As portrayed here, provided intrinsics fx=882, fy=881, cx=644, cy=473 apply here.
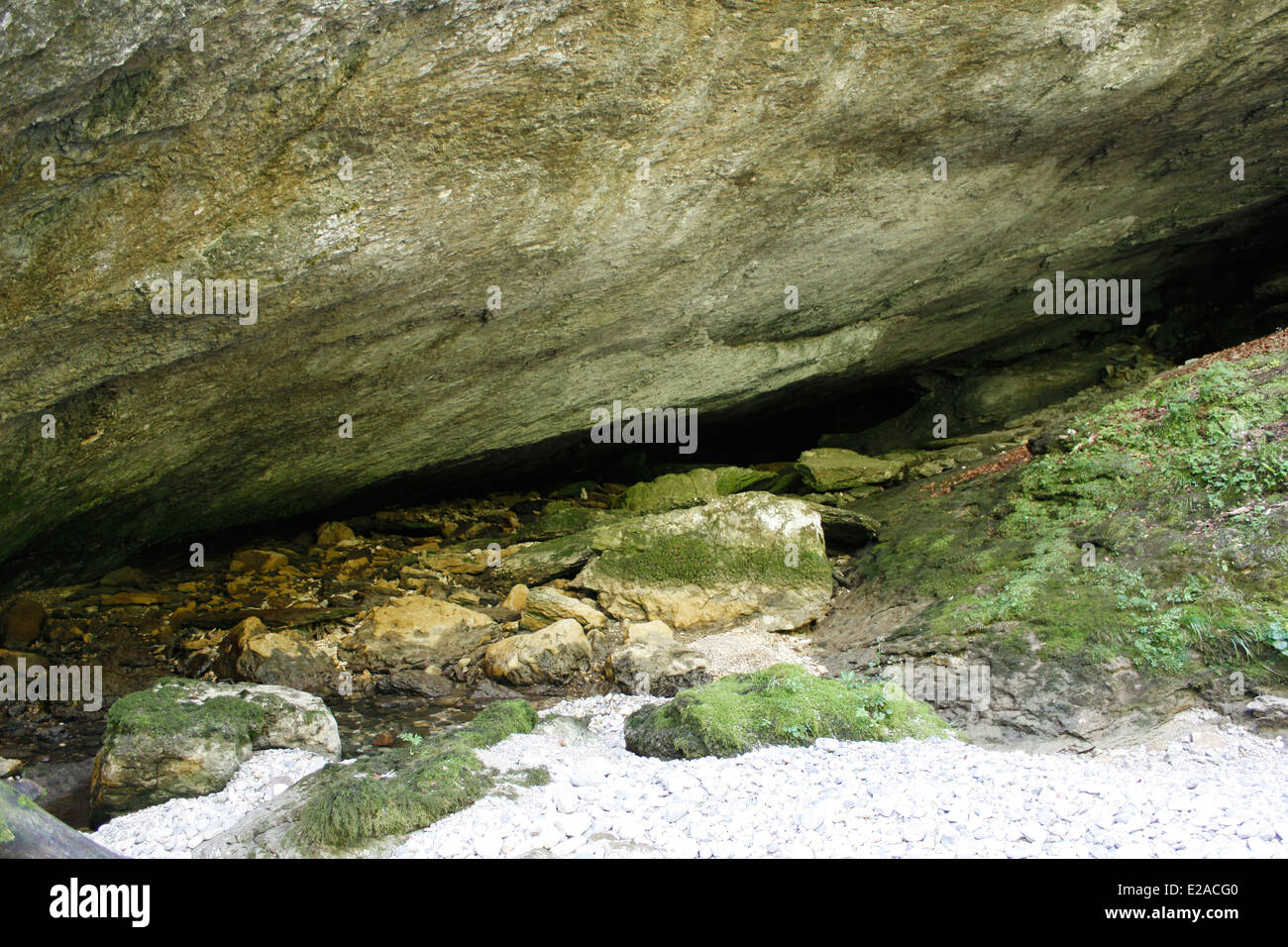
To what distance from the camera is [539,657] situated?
8.66 m

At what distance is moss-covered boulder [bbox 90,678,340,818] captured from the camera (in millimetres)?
5836

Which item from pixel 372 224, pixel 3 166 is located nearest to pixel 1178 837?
pixel 372 224

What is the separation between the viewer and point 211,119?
5.61m

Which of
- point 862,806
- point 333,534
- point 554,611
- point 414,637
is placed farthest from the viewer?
point 333,534

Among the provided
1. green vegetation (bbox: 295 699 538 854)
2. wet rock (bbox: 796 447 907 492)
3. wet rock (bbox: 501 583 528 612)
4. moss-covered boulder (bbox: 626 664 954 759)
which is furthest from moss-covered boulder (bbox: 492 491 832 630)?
green vegetation (bbox: 295 699 538 854)

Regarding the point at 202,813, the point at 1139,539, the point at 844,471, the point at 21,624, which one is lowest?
the point at 202,813

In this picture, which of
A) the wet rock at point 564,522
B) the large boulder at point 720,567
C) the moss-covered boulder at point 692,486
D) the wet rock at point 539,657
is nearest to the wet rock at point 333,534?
the wet rock at point 564,522

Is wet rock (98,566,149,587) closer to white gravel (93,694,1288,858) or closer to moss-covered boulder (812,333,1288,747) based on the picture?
white gravel (93,694,1288,858)

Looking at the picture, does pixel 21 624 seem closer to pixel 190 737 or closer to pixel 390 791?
pixel 190 737

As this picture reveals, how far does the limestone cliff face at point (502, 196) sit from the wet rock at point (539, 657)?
9.54 ft

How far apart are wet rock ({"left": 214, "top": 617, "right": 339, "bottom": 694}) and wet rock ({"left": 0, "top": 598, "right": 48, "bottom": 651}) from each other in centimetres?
225

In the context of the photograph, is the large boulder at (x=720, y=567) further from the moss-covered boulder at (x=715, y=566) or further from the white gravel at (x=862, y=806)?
the white gravel at (x=862, y=806)

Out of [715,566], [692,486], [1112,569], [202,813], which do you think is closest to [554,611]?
[715,566]

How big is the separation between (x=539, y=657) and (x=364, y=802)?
3.99 meters
